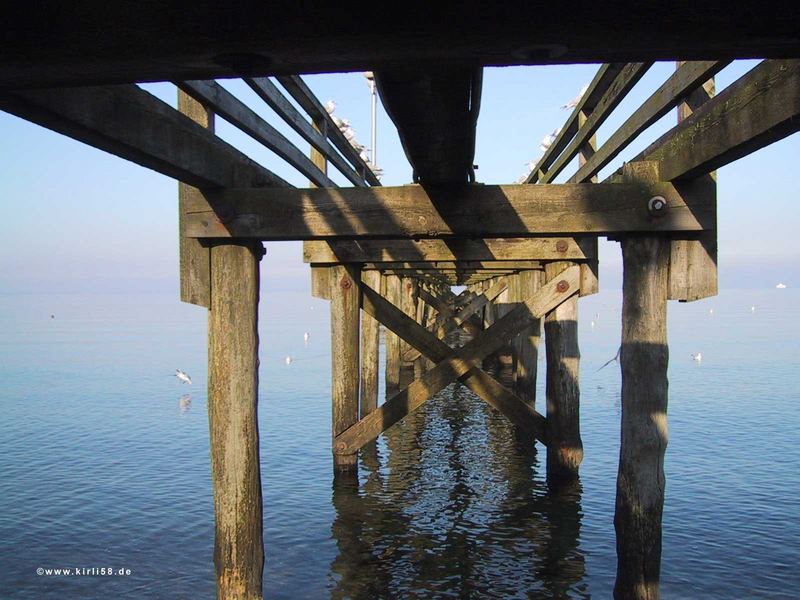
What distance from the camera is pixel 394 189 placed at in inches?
180

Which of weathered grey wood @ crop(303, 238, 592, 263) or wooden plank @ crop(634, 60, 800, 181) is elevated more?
wooden plank @ crop(634, 60, 800, 181)

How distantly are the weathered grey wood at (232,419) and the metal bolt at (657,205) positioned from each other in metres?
2.28

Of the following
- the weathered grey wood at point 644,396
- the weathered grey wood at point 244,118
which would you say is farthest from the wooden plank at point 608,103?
the weathered grey wood at point 244,118

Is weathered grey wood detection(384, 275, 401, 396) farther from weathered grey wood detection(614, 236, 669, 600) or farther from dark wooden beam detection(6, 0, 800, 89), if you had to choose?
dark wooden beam detection(6, 0, 800, 89)

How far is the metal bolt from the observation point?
4.27 m

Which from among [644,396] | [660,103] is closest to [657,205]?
[660,103]

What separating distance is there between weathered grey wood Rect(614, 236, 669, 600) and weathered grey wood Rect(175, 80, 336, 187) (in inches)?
81.1

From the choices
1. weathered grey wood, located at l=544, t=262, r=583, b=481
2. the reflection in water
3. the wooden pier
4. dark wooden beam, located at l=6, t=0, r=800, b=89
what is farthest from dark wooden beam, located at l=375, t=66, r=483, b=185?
weathered grey wood, located at l=544, t=262, r=583, b=481

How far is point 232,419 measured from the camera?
4.45m

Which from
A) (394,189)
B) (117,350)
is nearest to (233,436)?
(394,189)

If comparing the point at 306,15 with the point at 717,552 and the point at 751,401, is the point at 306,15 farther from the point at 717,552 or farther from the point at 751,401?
the point at 751,401

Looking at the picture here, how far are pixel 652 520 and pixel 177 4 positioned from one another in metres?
4.08

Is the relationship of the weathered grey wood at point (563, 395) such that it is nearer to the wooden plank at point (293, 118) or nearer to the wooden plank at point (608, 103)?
the wooden plank at point (608, 103)

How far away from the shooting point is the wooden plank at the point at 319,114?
455cm
